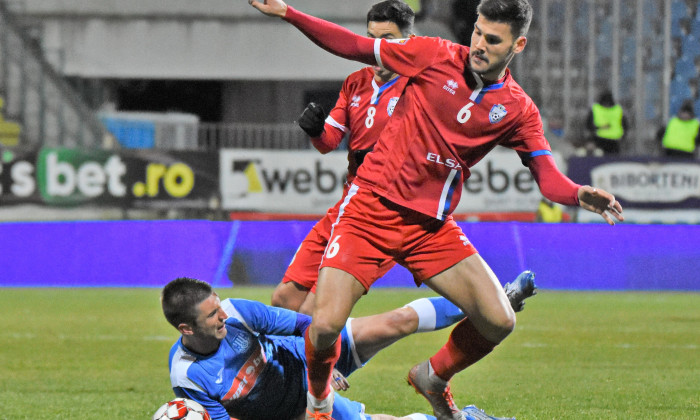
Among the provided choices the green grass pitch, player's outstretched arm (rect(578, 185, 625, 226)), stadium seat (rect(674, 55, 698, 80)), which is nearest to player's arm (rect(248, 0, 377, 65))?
player's outstretched arm (rect(578, 185, 625, 226))

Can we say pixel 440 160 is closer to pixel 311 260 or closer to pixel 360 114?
pixel 360 114

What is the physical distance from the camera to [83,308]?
1226 centimetres

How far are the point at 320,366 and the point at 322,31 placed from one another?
5.28 feet

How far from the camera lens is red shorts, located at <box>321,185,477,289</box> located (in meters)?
5.26

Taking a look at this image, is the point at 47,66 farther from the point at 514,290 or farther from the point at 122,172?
the point at 514,290

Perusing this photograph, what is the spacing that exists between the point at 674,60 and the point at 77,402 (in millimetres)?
16623

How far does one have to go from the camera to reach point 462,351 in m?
5.63

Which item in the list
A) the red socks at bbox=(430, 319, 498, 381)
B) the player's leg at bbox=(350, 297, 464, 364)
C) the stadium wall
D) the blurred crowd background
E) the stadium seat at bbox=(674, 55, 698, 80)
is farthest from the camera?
the stadium seat at bbox=(674, 55, 698, 80)

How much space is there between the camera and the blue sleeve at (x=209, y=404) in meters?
5.19

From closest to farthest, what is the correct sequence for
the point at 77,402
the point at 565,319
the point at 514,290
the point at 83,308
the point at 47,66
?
1. the point at 514,290
2. the point at 77,402
3. the point at 565,319
4. the point at 83,308
5. the point at 47,66

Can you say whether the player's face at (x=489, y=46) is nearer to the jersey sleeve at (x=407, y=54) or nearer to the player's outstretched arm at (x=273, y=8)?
the jersey sleeve at (x=407, y=54)

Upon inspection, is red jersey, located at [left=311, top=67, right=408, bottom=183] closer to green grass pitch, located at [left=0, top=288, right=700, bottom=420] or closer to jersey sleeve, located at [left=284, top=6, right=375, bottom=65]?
jersey sleeve, located at [left=284, top=6, right=375, bottom=65]

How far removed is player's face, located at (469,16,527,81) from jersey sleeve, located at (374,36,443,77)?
21cm

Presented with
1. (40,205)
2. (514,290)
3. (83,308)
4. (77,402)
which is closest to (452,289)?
(514,290)
